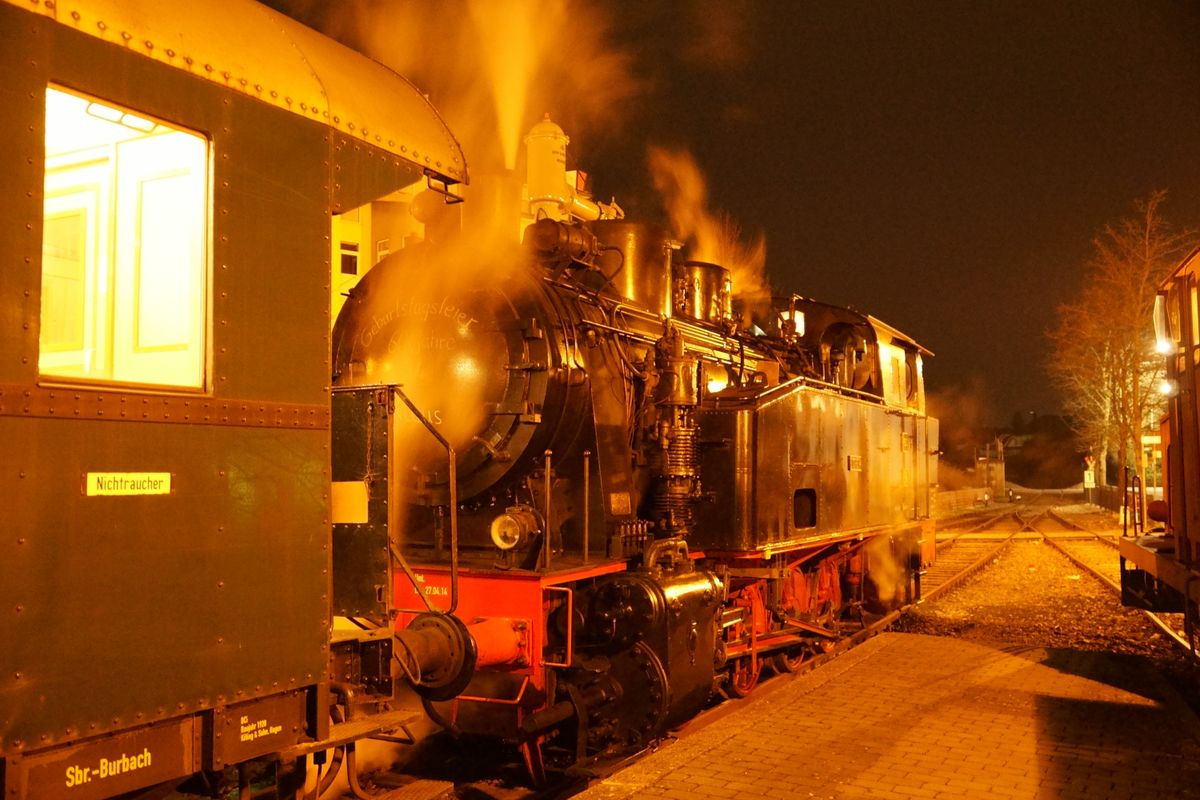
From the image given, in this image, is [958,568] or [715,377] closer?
[715,377]

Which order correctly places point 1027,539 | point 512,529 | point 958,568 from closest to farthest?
1. point 512,529
2. point 958,568
3. point 1027,539

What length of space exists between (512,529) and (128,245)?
3009 mm

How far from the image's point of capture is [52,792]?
2.62 m

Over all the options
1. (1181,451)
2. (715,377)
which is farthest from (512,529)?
(1181,451)

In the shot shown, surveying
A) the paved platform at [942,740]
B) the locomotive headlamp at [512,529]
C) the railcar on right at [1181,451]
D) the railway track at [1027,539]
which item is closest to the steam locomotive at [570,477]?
the locomotive headlamp at [512,529]

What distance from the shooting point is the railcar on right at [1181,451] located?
283 inches

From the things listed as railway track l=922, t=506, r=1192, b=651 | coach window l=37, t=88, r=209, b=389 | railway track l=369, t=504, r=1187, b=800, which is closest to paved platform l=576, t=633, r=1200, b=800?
railway track l=369, t=504, r=1187, b=800

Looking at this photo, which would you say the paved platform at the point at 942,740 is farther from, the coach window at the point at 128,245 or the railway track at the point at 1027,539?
the railway track at the point at 1027,539

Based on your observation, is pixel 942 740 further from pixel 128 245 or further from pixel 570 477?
pixel 128 245

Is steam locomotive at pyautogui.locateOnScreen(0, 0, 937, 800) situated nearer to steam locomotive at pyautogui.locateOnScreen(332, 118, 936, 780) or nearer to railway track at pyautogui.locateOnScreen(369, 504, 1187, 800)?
steam locomotive at pyautogui.locateOnScreen(332, 118, 936, 780)

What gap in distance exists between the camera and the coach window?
308 centimetres

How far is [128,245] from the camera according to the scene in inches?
122

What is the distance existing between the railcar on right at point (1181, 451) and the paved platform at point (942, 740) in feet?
2.90

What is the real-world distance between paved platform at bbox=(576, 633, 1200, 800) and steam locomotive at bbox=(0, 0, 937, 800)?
61 cm
